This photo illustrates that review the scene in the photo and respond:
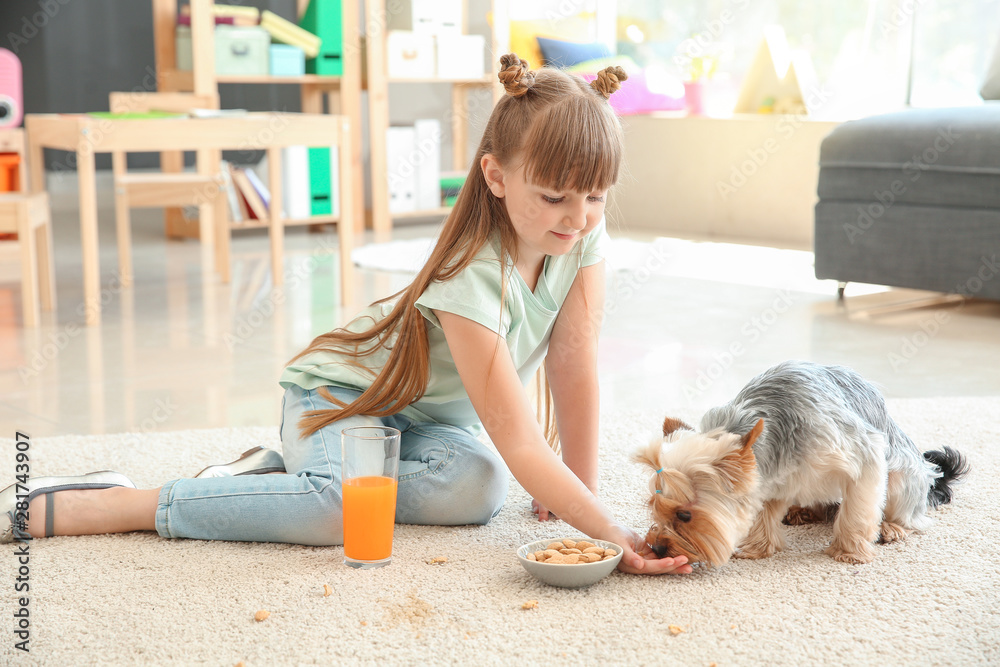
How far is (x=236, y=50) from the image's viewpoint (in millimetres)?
4059

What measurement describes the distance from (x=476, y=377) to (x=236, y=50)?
10.9ft

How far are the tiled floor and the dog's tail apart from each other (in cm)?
55

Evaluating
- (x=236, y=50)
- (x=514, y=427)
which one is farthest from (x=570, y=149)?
(x=236, y=50)

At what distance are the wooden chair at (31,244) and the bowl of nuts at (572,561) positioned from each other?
2.00 meters

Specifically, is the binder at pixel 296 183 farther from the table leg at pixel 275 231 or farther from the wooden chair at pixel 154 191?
the table leg at pixel 275 231

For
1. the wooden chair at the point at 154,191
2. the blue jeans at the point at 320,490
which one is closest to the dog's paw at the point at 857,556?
the blue jeans at the point at 320,490

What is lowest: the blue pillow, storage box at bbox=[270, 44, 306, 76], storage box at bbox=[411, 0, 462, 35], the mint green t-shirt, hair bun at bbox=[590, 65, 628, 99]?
the mint green t-shirt

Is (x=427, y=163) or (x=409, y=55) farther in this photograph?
(x=427, y=163)

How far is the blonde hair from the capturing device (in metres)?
1.13

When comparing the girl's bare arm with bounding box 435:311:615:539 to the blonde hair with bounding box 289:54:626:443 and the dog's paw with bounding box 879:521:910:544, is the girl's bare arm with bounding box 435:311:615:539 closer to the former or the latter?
the blonde hair with bounding box 289:54:626:443

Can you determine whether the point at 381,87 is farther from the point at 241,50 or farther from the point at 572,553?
the point at 572,553

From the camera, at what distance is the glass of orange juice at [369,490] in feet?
3.74

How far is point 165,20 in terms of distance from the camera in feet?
13.8

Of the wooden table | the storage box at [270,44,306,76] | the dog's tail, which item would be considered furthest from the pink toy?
the dog's tail
